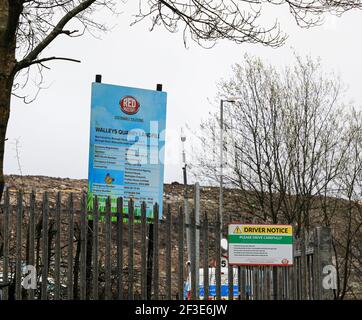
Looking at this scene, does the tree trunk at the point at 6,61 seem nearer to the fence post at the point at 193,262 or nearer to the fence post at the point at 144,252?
the fence post at the point at 144,252

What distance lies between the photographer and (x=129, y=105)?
43.4 feet

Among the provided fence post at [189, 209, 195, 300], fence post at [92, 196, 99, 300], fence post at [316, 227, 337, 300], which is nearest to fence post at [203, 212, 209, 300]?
fence post at [189, 209, 195, 300]

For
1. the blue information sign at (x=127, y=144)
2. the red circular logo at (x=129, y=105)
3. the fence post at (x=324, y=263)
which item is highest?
the red circular logo at (x=129, y=105)

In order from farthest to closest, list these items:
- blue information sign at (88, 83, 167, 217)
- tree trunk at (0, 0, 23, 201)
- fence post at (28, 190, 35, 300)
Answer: blue information sign at (88, 83, 167, 217), fence post at (28, 190, 35, 300), tree trunk at (0, 0, 23, 201)

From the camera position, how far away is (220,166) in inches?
1035

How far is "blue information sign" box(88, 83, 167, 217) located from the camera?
12578 millimetres

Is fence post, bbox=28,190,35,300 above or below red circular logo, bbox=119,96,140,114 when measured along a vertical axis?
below

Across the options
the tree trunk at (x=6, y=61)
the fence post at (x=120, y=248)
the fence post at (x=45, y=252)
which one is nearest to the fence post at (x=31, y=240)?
the fence post at (x=45, y=252)

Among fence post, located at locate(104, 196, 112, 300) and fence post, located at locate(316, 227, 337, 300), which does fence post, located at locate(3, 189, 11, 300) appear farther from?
fence post, located at locate(316, 227, 337, 300)

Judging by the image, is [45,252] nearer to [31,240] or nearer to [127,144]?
[31,240]

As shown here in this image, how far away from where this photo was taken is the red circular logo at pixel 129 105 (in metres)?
13.1

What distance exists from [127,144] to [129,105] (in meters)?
0.78
